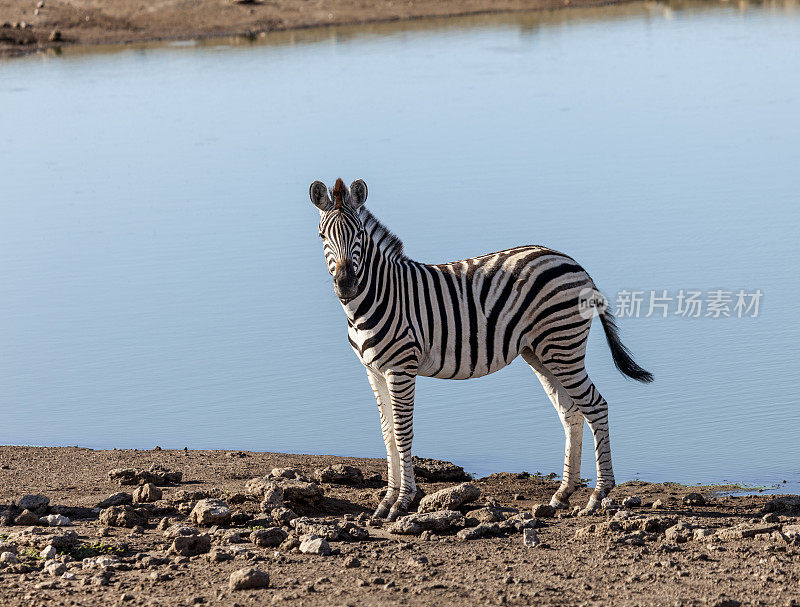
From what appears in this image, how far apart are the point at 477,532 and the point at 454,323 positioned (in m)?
1.54

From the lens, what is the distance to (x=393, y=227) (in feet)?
51.5

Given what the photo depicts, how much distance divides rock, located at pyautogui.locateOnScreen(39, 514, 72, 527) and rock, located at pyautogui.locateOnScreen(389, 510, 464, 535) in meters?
2.04

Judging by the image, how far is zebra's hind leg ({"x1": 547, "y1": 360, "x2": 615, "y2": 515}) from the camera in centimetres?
815

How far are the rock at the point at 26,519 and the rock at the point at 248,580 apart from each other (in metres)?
1.97

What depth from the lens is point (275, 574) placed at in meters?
6.43

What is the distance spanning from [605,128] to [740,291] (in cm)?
991

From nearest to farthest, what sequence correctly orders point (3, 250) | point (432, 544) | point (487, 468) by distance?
point (432, 544)
point (487, 468)
point (3, 250)

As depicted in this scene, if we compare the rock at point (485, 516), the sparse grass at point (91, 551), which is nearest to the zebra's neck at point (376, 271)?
the rock at point (485, 516)

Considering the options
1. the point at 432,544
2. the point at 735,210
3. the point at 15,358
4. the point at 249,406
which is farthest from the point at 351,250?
the point at 735,210

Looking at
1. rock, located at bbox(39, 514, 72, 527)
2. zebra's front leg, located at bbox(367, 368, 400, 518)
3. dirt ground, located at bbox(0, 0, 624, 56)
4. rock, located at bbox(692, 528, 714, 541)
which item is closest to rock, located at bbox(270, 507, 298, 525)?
zebra's front leg, located at bbox(367, 368, 400, 518)

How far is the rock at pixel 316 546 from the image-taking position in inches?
265

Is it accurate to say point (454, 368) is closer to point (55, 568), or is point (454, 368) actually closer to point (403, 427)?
point (403, 427)

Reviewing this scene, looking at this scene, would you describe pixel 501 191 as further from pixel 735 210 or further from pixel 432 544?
pixel 432 544

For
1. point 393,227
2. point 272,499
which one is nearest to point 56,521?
point 272,499
